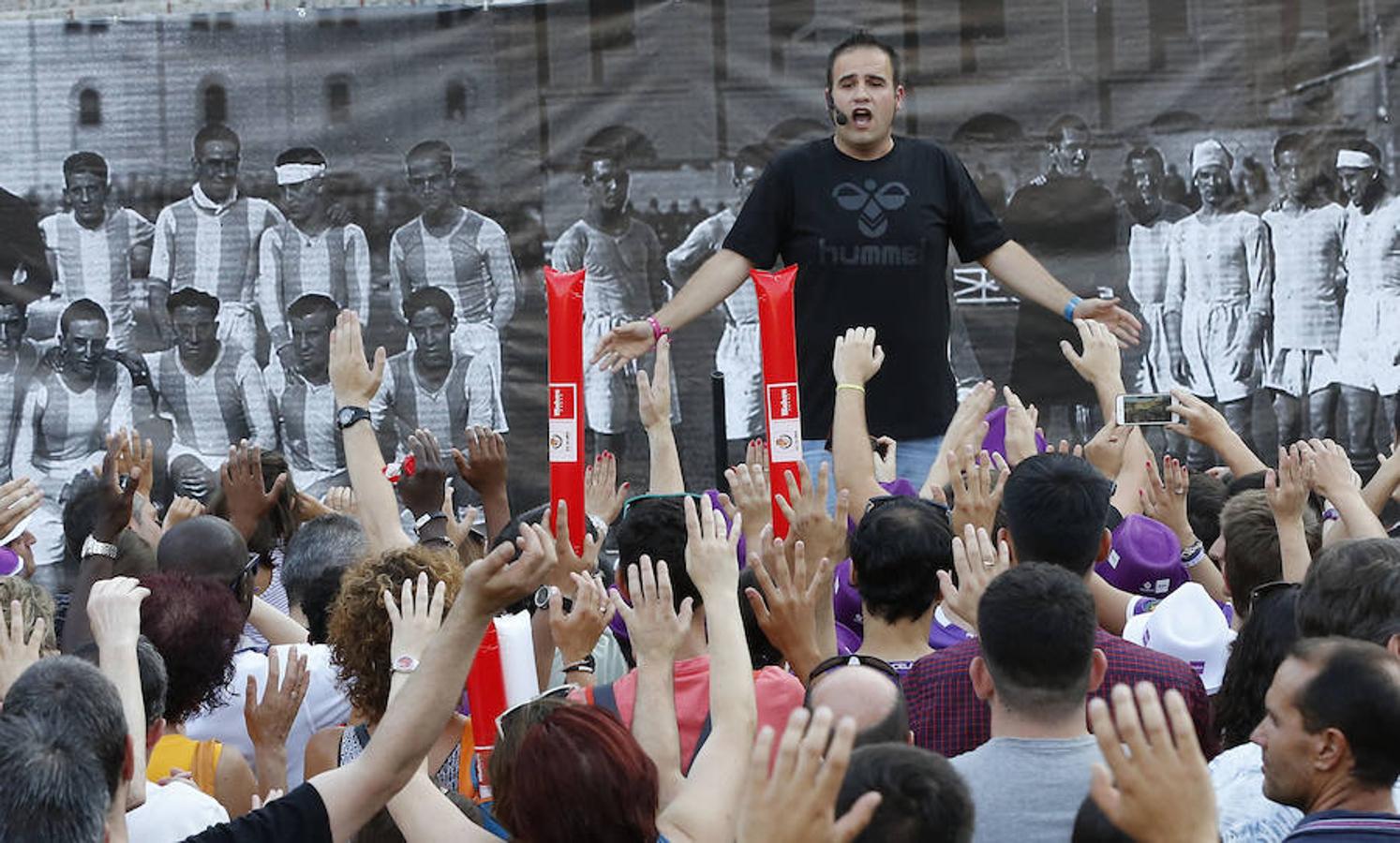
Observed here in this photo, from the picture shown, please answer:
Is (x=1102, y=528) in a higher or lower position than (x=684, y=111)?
lower

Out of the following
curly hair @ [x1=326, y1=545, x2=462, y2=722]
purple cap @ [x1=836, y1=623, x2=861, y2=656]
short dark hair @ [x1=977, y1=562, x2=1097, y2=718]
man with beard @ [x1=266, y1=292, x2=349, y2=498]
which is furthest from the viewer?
man with beard @ [x1=266, y1=292, x2=349, y2=498]

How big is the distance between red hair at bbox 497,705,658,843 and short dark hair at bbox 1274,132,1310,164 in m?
5.76


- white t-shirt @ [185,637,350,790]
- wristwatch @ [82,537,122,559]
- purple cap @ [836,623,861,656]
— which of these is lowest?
white t-shirt @ [185,637,350,790]

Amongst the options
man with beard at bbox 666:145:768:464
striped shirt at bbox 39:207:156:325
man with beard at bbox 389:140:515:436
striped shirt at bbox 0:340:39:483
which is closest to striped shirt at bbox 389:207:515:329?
man with beard at bbox 389:140:515:436

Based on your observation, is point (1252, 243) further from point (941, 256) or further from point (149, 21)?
point (149, 21)

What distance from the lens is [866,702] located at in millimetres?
2764

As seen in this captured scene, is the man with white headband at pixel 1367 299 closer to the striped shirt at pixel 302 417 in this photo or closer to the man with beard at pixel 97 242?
the striped shirt at pixel 302 417

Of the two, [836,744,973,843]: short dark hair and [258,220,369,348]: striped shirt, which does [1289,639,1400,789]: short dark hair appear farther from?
[258,220,369,348]: striped shirt

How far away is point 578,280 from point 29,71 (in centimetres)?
396

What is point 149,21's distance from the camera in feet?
25.1

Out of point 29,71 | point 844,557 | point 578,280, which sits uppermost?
point 29,71

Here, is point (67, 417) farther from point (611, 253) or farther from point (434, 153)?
point (611, 253)

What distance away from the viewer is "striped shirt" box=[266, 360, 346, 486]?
764cm

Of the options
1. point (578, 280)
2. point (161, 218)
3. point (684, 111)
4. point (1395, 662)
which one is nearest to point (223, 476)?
point (578, 280)
